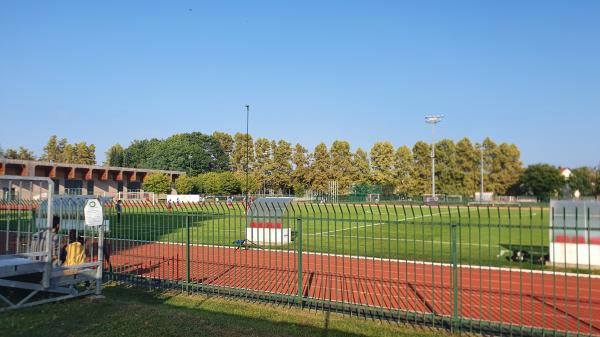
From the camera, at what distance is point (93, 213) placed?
9094mm

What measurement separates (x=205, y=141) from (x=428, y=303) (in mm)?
98797

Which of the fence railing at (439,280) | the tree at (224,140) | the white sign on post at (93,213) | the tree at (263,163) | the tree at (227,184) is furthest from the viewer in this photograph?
the tree at (224,140)

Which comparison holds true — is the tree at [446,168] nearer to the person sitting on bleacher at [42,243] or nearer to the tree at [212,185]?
the tree at [212,185]

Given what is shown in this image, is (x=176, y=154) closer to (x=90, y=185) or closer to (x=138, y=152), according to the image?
(x=138, y=152)

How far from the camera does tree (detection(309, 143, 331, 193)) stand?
255 feet

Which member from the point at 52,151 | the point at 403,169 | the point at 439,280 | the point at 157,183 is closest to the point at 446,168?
the point at 403,169

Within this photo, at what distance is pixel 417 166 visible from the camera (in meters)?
76.9

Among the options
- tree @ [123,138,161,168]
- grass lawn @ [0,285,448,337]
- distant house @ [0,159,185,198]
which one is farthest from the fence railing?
tree @ [123,138,161,168]

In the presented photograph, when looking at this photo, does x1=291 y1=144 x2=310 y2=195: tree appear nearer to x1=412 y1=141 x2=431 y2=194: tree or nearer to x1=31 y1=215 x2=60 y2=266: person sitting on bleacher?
x1=412 y1=141 x2=431 y2=194: tree

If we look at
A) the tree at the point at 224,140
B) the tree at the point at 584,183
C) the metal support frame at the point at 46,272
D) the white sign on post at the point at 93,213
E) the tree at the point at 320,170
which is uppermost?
the tree at the point at 224,140

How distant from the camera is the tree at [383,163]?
76.8m

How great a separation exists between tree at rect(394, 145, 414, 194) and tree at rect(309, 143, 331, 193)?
11906 mm

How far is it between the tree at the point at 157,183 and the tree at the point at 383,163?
114 feet

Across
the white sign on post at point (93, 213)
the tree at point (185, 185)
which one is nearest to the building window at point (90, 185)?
the tree at point (185, 185)
